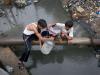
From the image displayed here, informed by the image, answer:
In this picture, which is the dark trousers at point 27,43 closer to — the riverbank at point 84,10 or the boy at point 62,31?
the boy at point 62,31

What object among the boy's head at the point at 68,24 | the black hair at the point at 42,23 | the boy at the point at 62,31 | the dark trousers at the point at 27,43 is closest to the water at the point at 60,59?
the dark trousers at the point at 27,43

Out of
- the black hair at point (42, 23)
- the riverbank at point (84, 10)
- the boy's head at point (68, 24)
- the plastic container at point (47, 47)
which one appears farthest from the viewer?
the riverbank at point (84, 10)

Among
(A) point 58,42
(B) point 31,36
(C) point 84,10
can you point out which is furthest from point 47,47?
(C) point 84,10

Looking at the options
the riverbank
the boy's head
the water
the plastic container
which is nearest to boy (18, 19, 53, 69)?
the plastic container

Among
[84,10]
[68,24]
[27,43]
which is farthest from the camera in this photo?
[84,10]

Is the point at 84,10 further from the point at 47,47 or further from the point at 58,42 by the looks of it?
the point at 47,47

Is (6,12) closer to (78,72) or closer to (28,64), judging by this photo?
(28,64)

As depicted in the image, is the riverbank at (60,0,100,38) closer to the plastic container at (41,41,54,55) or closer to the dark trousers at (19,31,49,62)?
the plastic container at (41,41,54,55)

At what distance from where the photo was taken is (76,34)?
6.85 meters

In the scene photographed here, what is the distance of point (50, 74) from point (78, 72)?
62 cm

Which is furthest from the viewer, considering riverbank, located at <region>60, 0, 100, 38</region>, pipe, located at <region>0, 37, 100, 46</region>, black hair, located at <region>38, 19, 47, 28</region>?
riverbank, located at <region>60, 0, 100, 38</region>

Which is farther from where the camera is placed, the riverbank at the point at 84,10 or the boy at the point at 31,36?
the riverbank at the point at 84,10

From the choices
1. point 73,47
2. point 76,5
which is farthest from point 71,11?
point 73,47

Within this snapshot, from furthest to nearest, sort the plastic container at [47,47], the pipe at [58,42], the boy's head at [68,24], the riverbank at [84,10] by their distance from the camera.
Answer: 1. the riverbank at [84,10]
2. the pipe at [58,42]
3. the plastic container at [47,47]
4. the boy's head at [68,24]
